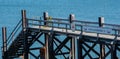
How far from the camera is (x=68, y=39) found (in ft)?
85.6

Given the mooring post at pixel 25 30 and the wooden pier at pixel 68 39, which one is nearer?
the wooden pier at pixel 68 39

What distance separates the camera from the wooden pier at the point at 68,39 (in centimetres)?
2330

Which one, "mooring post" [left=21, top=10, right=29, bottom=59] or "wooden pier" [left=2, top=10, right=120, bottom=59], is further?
"mooring post" [left=21, top=10, right=29, bottom=59]

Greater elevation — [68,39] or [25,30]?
[25,30]

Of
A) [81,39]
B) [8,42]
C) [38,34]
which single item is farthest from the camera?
[8,42]

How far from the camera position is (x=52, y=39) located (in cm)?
2684

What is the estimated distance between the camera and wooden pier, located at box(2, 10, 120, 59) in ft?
76.4

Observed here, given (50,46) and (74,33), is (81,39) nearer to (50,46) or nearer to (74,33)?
(74,33)

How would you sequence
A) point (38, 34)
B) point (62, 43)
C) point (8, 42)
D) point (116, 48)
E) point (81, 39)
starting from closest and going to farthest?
point (116, 48), point (81, 39), point (62, 43), point (38, 34), point (8, 42)

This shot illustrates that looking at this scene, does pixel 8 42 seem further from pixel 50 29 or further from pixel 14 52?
pixel 50 29

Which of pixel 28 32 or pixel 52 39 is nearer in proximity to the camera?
pixel 52 39

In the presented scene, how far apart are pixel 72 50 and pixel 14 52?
5.94 metres

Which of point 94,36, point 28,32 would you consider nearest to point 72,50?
point 94,36

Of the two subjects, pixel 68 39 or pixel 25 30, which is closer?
pixel 68 39
